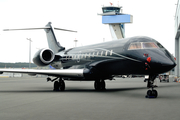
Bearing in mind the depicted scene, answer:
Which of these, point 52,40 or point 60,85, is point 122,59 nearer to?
point 60,85

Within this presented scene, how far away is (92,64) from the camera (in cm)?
1602

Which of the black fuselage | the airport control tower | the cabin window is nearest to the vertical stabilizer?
the black fuselage

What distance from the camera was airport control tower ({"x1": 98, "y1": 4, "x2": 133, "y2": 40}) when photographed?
294ft

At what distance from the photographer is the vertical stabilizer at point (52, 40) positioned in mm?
22748

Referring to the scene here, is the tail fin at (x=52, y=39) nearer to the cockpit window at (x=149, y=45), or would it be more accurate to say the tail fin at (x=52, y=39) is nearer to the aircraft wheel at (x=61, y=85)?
the aircraft wheel at (x=61, y=85)

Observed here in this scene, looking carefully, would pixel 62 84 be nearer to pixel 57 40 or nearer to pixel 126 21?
pixel 57 40

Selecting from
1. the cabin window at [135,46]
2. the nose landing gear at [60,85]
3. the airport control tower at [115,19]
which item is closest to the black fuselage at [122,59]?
the cabin window at [135,46]

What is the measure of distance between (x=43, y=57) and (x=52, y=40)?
158 inches

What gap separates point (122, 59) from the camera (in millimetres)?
13609

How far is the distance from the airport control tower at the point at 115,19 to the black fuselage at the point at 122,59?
72357mm

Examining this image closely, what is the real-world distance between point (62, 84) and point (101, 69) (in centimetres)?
344

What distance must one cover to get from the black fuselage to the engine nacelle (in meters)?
1.97

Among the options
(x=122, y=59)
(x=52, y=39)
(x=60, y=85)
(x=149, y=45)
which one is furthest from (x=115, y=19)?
(x=149, y=45)

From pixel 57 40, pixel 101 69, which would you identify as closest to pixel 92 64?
pixel 101 69
